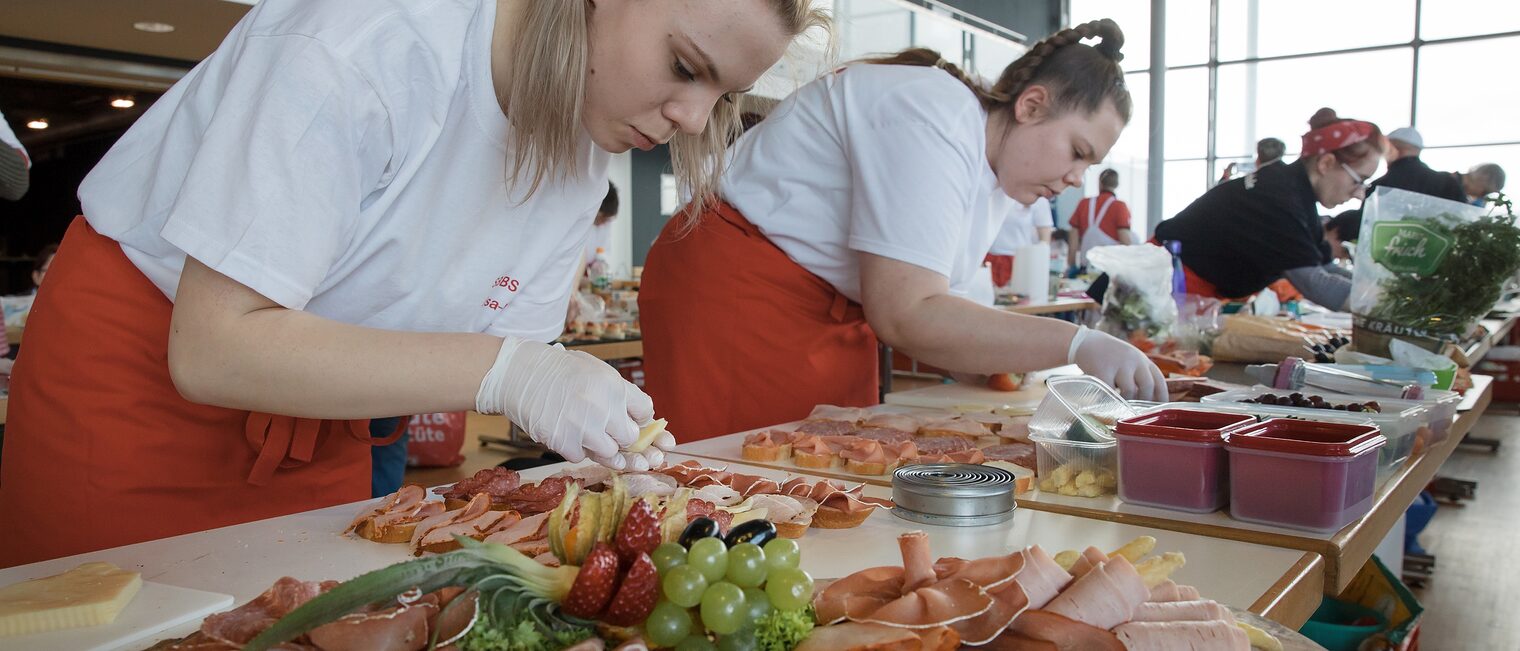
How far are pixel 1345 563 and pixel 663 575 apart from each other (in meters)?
0.96

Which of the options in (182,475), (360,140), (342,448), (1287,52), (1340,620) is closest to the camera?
(360,140)

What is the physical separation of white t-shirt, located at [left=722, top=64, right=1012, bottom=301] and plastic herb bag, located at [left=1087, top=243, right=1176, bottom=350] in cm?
105

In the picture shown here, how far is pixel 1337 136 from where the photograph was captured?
385cm

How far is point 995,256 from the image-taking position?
A: 6.34 metres

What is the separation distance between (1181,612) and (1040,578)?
0.38 ft

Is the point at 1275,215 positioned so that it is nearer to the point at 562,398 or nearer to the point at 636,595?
the point at 562,398

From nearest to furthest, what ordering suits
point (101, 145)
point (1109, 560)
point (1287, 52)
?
point (1109, 560) < point (101, 145) < point (1287, 52)

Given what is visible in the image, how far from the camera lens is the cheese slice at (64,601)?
0.87 meters

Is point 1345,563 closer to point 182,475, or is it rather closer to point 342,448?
point 342,448

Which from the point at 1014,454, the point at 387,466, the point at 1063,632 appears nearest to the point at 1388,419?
the point at 1014,454

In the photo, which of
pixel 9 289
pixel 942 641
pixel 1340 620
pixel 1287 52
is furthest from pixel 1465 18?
pixel 9 289

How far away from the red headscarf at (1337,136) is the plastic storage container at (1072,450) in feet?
9.10

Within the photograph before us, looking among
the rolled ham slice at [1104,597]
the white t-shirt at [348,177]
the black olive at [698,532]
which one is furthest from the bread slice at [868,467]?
the black olive at [698,532]

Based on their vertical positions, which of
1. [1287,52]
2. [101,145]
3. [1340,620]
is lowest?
[1340,620]
